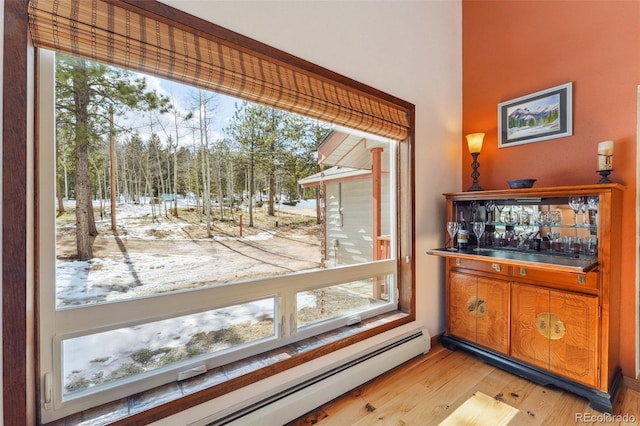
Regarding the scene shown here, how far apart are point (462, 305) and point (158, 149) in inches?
99.8

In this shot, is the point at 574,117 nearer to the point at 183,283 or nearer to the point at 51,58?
the point at 183,283

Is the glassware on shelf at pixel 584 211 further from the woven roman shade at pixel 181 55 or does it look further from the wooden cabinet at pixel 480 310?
the woven roman shade at pixel 181 55

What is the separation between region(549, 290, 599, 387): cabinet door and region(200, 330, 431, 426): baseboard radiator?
899 millimetres

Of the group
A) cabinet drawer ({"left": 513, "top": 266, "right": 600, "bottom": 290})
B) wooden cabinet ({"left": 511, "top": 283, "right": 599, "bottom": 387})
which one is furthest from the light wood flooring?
cabinet drawer ({"left": 513, "top": 266, "right": 600, "bottom": 290})

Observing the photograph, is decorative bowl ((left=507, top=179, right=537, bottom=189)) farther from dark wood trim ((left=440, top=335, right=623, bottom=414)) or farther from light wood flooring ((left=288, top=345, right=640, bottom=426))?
light wood flooring ((left=288, top=345, right=640, bottom=426))

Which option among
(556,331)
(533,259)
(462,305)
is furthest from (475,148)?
(556,331)

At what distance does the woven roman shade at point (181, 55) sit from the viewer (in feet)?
3.58

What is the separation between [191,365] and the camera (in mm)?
1507

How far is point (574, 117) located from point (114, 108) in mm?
3075

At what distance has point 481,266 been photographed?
7.68ft

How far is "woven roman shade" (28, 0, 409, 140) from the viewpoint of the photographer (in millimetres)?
1091

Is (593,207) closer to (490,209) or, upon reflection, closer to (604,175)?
(604,175)

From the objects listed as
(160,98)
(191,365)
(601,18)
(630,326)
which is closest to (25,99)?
(160,98)

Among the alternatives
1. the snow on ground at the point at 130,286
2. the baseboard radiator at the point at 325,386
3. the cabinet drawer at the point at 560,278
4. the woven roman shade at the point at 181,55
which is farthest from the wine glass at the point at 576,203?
the snow on ground at the point at 130,286
